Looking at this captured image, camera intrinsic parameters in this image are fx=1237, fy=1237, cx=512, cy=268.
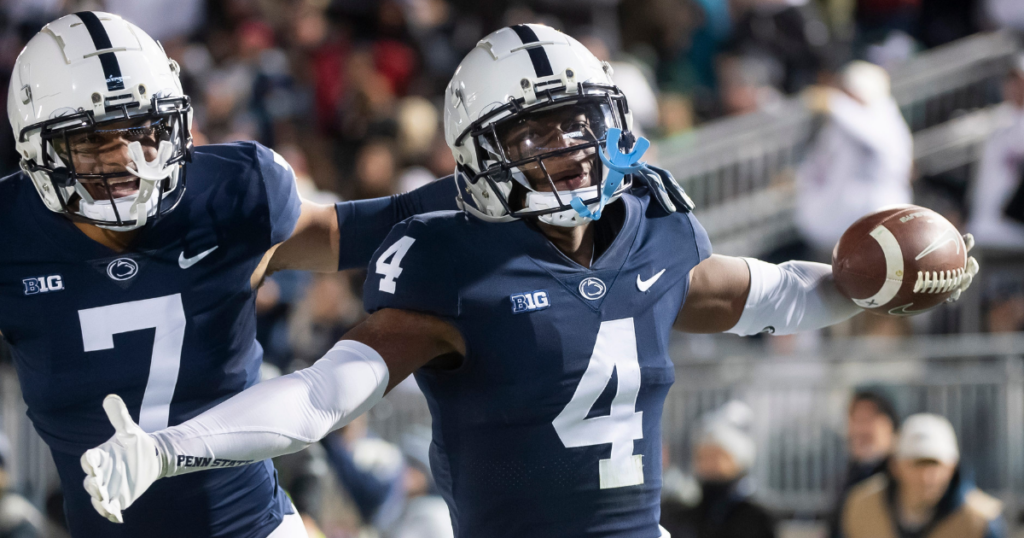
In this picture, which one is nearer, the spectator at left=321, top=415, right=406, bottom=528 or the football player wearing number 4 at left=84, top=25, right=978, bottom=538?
the football player wearing number 4 at left=84, top=25, right=978, bottom=538

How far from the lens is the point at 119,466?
2234 mm

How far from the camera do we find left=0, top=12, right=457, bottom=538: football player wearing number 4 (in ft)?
10.1

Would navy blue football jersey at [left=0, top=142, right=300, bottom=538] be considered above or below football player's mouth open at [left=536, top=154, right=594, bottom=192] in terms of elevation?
below

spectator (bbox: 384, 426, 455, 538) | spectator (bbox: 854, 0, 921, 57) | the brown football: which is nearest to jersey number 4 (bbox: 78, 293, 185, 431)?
the brown football

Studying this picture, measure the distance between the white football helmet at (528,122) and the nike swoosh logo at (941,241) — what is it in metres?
0.80

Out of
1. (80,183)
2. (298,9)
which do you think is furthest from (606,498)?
(298,9)

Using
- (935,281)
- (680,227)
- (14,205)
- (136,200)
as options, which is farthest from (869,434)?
(14,205)

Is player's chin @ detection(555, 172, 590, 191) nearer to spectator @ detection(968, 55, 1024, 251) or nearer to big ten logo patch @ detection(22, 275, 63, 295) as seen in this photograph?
big ten logo patch @ detection(22, 275, 63, 295)

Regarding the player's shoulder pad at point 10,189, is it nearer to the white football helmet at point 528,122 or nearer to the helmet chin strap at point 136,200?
the helmet chin strap at point 136,200

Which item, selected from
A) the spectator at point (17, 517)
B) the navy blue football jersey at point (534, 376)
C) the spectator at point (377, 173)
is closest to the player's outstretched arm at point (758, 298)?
the navy blue football jersey at point (534, 376)

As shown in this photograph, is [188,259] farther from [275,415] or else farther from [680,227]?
[680,227]

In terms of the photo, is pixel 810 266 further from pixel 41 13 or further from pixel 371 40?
pixel 41 13

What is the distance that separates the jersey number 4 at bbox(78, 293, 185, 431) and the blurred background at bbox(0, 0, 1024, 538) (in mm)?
2439

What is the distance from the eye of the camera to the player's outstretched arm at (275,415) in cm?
225
